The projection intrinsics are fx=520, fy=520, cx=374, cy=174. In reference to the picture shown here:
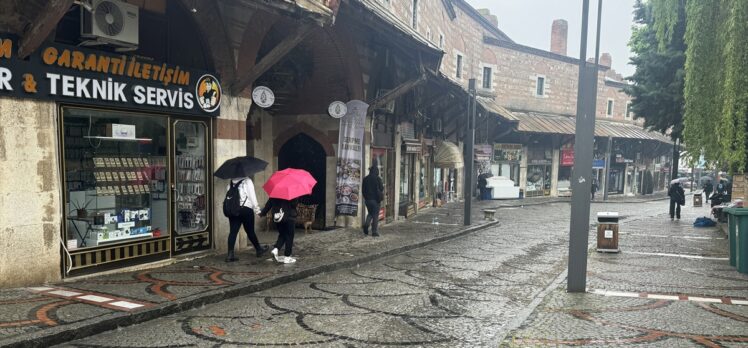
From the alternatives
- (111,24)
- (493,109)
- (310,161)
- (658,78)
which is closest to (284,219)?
(111,24)

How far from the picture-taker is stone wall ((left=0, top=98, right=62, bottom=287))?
6352 millimetres

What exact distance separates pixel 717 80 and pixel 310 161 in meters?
9.21

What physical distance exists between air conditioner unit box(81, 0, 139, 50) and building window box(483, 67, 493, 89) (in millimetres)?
26624

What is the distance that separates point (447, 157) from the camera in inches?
889

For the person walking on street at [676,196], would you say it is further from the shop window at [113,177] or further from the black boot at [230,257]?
the shop window at [113,177]

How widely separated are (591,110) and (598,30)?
132 cm

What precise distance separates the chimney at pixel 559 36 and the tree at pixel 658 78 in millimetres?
25302

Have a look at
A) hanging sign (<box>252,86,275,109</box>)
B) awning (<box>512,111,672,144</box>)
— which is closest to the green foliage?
hanging sign (<box>252,86,275,109</box>)

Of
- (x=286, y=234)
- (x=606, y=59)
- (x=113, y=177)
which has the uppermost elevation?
(x=606, y=59)

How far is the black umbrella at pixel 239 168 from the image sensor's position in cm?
880

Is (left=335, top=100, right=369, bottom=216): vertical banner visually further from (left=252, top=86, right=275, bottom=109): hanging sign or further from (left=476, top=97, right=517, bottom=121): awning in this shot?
(left=476, top=97, right=517, bottom=121): awning

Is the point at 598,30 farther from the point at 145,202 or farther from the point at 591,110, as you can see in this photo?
the point at 145,202

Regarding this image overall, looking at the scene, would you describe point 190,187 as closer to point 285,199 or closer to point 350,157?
point 285,199

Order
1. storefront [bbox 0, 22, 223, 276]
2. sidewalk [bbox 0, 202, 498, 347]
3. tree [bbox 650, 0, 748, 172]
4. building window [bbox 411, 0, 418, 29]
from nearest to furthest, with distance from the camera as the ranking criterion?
sidewalk [bbox 0, 202, 498, 347] < storefront [bbox 0, 22, 223, 276] < tree [bbox 650, 0, 748, 172] < building window [bbox 411, 0, 418, 29]
